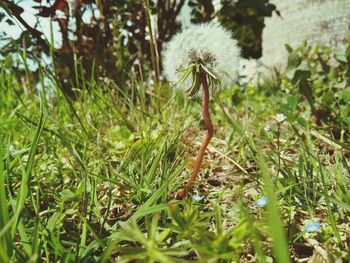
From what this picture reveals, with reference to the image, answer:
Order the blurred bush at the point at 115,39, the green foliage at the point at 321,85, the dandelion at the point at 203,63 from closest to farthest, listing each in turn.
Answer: the dandelion at the point at 203,63
the green foliage at the point at 321,85
the blurred bush at the point at 115,39

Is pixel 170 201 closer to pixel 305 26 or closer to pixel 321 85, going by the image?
pixel 321 85

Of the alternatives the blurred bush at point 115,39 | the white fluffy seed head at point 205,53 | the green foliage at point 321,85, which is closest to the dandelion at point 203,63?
the white fluffy seed head at point 205,53

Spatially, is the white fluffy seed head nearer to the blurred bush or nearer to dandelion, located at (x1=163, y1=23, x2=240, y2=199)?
dandelion, located at (x1=163, y1=23, x2=240, y2=199)

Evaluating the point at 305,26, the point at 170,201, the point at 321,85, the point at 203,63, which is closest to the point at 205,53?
the point at 203,63

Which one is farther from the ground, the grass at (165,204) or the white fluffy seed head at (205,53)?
the white fluffy seed head at (205,53)

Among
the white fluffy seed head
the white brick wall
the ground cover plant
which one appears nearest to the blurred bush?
the white brick wall

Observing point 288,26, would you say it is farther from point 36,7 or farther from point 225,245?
point 225,245

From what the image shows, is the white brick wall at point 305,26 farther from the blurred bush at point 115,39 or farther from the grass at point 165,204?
the grass at point 165,204

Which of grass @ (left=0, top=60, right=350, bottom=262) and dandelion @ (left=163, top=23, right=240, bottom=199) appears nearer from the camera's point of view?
grass @ (left=0, top=60, right=350, bottom=262)
